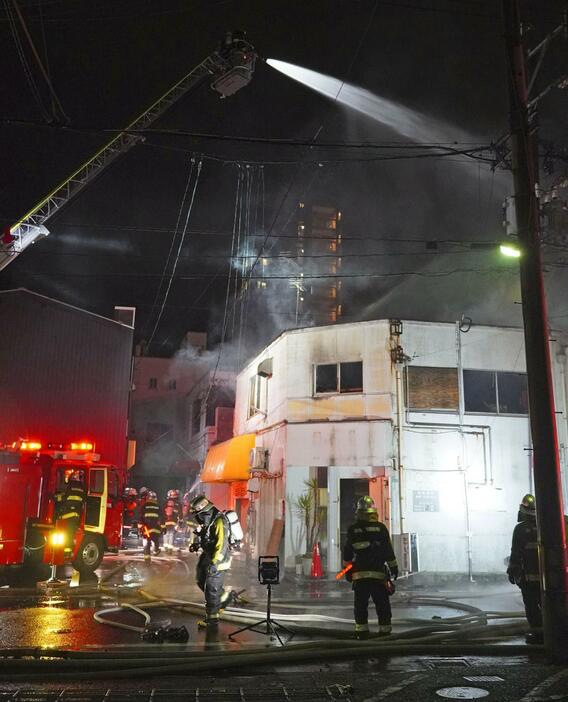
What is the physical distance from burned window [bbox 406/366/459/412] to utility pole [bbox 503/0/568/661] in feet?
24.7

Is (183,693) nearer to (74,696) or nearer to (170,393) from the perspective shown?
(74,696)

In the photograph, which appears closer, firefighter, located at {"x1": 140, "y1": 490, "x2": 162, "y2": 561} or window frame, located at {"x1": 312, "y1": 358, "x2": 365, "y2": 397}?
window frame, located at {"x1": 312, "y1": 358, "x2": 365, "y2": 397}

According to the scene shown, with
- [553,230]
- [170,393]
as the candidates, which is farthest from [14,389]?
[170,393]

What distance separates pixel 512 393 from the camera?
14977 millimetres

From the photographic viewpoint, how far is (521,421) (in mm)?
14789

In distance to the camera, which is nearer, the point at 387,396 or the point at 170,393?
the point at 387,396

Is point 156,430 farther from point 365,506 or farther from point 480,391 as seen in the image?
point 365,506

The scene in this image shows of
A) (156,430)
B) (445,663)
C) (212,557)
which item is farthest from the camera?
(156,430)

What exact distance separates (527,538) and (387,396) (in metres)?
6.99

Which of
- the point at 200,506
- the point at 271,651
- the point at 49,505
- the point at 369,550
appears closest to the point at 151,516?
the point at 49,505

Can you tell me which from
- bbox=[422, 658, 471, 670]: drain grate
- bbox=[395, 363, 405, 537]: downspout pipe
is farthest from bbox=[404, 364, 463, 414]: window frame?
bbox=[422, 658, 471, 670]: drain grate

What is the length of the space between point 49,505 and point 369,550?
8.26 meters

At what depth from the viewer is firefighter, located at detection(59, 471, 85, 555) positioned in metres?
12.1

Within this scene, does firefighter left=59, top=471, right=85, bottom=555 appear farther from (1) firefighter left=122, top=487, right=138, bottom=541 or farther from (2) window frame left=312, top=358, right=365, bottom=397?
(2) window frame left=312, top=358, right=365, bottom=397
